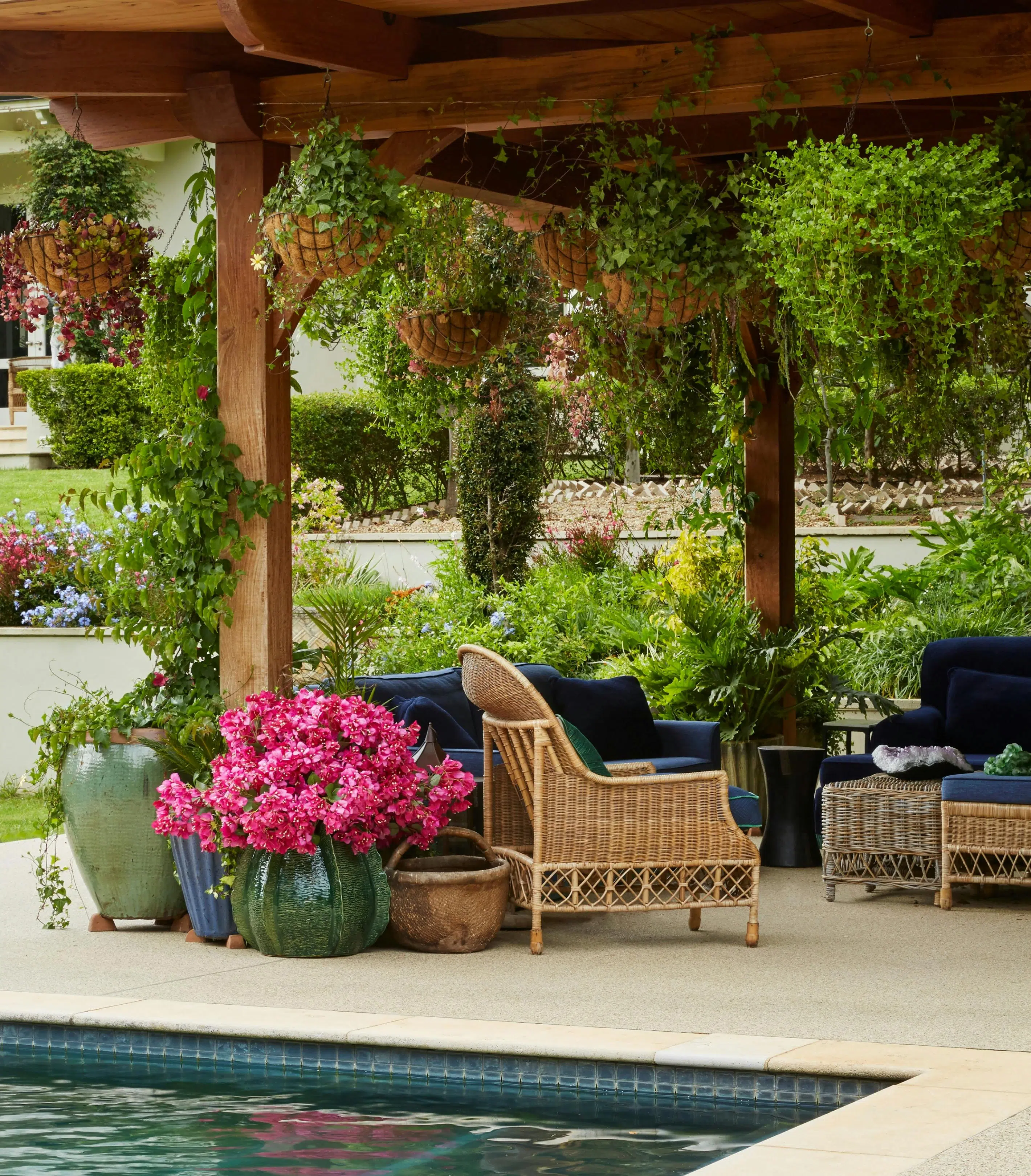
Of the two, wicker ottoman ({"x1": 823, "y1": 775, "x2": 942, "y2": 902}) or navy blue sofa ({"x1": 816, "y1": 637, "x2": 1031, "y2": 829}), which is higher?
navy blue sofa ({"x1": 816, "y1": 637, "x2": 1031, "y2": 829})

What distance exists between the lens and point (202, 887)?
6086mm

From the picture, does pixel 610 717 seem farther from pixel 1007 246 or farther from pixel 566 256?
pixel 1007 246

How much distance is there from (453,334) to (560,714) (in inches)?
70.9

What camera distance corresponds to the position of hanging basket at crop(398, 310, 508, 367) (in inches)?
293

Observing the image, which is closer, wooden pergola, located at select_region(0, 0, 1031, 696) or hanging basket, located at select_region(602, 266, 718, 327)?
wooden pergola, located at select_region(0, 0, 1031, 696)

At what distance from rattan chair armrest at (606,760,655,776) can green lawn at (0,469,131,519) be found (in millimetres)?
10040

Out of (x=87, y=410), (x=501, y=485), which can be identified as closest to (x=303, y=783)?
(x=501, y=485)

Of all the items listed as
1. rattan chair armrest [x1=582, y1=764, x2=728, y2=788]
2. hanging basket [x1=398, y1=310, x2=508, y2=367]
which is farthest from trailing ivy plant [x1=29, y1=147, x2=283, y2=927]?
rattan chair armrest [x1=582, y1=764, x2=728, y2=788]

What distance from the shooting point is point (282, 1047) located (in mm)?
4625

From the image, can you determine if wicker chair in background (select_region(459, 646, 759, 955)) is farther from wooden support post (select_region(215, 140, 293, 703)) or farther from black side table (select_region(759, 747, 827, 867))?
black side table (select_region(759, 747, 827, 867))

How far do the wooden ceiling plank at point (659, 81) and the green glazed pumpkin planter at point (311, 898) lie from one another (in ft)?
8.38

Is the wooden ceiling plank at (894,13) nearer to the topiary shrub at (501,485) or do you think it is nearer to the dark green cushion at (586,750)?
the dark green cushion at (586,750)

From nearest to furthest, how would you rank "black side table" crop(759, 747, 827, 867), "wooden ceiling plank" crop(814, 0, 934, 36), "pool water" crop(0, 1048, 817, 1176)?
1. "pool water" crop(0, 1048, 817, 1176)
2. "wooden ceiling plank" crop(814, 0, 934, 36)
3. "black side table" crop(759, 747, 827, 867)

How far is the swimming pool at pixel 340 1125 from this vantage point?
3727mm
